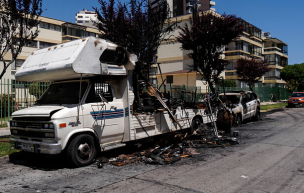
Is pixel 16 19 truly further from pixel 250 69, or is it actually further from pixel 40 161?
pixel 250 69

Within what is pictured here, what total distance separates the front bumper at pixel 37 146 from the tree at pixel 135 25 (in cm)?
718

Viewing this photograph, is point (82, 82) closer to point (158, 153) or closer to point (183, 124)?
point (158, 153)

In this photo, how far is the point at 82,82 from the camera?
22.4ft

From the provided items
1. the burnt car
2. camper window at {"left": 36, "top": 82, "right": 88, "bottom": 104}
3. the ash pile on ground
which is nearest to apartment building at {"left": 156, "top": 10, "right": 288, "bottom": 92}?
the burnt car

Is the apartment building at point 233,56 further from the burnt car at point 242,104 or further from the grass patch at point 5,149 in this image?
the grass patch at point 5,149

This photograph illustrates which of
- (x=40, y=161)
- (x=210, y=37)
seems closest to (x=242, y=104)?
(x=210, y=37)

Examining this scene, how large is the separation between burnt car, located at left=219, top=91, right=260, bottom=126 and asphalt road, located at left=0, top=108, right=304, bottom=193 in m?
5.33

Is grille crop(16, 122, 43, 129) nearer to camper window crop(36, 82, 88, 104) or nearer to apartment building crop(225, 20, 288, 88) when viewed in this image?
camper window crop(36, 82, 88, 104)

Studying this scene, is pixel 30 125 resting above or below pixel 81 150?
above

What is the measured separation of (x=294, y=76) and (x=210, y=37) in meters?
42.6

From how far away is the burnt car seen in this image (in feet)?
43.3

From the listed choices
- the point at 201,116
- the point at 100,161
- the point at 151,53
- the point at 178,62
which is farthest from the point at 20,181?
the point at 178,62

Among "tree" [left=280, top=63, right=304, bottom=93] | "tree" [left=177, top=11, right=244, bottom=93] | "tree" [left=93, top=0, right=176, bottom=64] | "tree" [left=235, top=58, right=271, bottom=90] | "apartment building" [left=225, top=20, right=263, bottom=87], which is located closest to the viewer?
"tree" [left=93, top=0, right=176, bottom=64]

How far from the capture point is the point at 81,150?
6.28 metres
